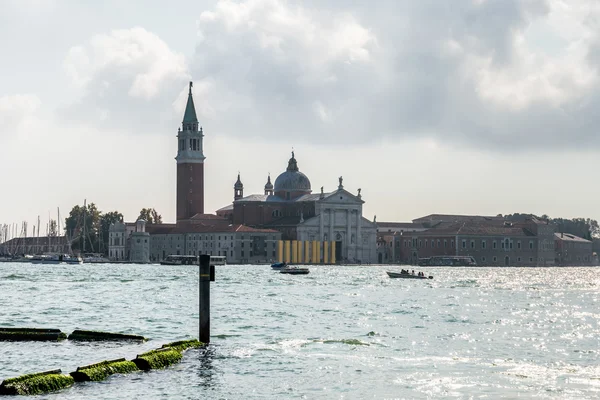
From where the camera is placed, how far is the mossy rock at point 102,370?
75.4 feet

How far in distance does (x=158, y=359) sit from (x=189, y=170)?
14061 centimetres

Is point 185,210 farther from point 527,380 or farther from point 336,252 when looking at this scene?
point 527,380

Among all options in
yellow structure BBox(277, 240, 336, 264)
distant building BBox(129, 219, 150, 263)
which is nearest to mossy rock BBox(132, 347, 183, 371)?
yellow structure BBox(277, 240, 336, 264)

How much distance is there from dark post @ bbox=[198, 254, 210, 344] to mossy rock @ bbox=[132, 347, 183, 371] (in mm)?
2351

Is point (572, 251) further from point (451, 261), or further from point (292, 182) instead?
point (292, 182)

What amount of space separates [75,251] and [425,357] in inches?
6173

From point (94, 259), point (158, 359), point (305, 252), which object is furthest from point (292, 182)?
point (158, 359)

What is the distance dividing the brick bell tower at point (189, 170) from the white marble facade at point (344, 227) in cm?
1647

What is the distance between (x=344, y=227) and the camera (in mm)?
164625

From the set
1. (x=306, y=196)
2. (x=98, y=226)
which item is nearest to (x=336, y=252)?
(x=306, y=196)

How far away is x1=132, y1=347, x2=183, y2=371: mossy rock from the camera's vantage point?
24.9m

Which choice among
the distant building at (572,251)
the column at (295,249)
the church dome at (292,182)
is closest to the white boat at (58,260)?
the column at (295,249)

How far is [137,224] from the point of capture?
168m

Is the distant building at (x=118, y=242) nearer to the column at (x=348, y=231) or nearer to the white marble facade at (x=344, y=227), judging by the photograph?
the white marble facade at (x=344, y=227)
